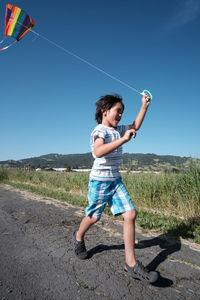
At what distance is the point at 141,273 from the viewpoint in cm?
192

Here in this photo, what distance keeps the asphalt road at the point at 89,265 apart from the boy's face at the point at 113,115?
1558 mm

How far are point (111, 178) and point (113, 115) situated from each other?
0.72 meters

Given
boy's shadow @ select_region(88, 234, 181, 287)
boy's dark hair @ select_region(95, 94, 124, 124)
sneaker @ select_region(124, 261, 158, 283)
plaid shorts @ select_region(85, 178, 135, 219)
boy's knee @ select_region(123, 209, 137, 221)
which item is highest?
boy's dark hair @ select_region(95, 94, 124, 124)

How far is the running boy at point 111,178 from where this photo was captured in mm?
2055

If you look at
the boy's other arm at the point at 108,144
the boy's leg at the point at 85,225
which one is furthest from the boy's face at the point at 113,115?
the boy's leg at the point at 85,225

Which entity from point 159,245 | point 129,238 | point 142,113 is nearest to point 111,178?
A: point 129,238

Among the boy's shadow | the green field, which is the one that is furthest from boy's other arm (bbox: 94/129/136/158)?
the green field

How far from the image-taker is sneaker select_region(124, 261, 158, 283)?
6.11 ft

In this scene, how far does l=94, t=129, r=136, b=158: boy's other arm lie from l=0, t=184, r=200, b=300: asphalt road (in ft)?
3.85

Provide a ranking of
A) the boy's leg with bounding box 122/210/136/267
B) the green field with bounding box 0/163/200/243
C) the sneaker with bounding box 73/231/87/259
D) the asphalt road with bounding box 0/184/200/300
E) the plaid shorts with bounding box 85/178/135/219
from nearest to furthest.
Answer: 1. the asphalt road with bounding box 0/184/200/300
2. the boy's leg with bounding box 122/210/136/267
3. the plaid shorts with bounding box 85/178/135/219
4. the sneaker with bounding box 73/231/87/259
5. the green field with bounding box 0/163/200/243

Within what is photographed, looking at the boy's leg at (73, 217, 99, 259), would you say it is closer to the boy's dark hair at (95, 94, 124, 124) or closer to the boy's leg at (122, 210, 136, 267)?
the boy's leg at (122, 210, 136, 267)

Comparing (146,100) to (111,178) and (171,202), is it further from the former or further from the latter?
(171,202)

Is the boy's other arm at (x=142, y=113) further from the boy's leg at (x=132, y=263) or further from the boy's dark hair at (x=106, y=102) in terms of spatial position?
the boy's leg at (x=132, y=263)

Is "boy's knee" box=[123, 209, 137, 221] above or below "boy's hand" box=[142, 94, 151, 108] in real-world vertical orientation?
below
